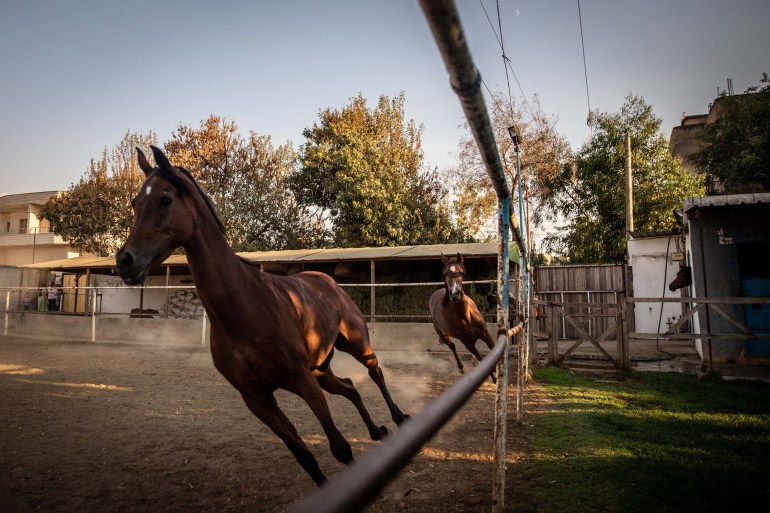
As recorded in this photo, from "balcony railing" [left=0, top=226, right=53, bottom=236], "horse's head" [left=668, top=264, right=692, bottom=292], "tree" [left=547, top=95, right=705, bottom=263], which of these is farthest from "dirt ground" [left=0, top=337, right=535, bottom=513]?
"balcony railing" [left=0, top=226, right=53, bottom=236]

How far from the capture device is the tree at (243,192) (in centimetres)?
2917

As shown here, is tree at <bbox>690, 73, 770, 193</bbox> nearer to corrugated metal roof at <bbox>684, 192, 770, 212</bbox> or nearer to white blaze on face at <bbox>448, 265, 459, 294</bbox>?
corrugated metal roof at <bbox>684, 192, 770, 212</bbox>

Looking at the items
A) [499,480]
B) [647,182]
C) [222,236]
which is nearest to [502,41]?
[222,236]

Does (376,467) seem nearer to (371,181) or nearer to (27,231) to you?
(371,181)

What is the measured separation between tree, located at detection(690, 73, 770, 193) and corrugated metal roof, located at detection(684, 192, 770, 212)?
1198cm

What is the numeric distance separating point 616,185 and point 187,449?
85.2 ft

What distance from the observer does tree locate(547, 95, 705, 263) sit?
2344 centimetres

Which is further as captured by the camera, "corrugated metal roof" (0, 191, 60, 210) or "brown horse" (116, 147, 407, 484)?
"corrugated metal roof" (0, 191, 60, 210)

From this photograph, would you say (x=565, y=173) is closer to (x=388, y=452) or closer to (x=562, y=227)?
(x=562, y=227)

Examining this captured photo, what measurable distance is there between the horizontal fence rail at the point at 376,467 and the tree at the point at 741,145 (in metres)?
23.0

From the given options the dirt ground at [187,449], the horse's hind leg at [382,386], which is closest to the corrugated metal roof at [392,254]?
the dirt ground at [187,449]

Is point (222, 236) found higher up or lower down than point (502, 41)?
lower down

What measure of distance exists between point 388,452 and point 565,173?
97.9ft

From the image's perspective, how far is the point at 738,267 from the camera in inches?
387
